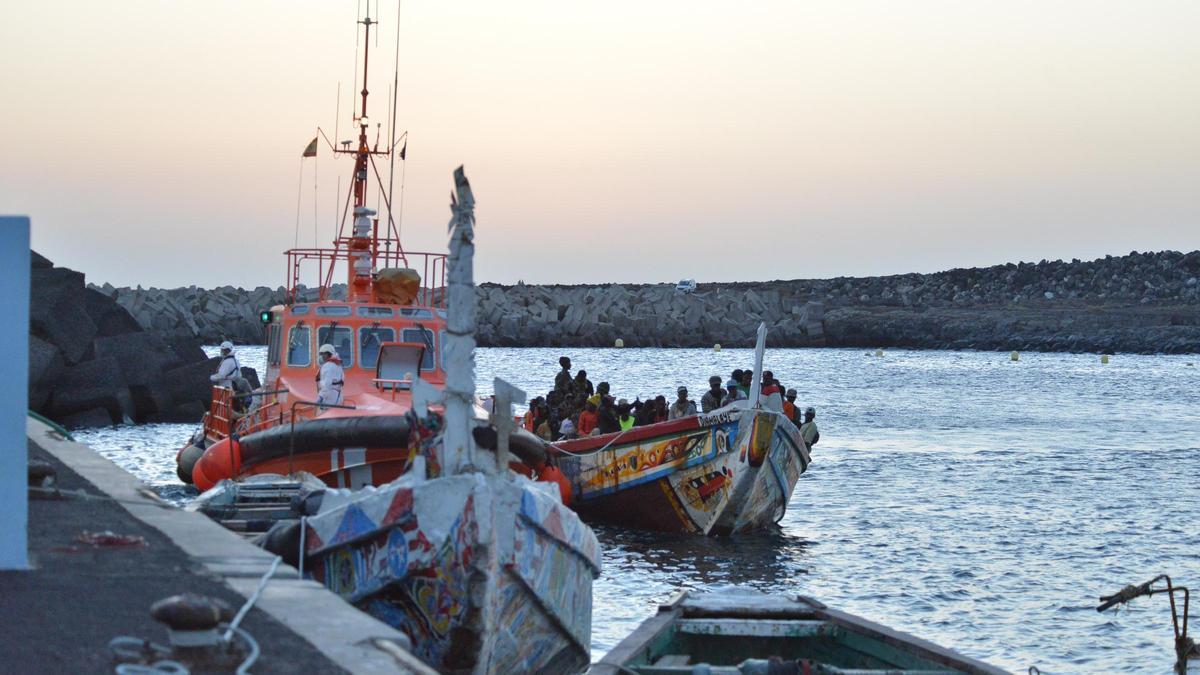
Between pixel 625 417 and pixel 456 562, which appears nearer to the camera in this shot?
pixel 456 562

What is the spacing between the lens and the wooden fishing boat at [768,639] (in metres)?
9.84

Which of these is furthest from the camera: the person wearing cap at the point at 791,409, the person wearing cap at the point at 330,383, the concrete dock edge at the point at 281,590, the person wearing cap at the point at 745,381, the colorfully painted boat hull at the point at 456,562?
the person wearing cap at the point at 745,381

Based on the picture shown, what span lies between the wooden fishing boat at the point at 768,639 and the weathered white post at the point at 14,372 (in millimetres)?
3997

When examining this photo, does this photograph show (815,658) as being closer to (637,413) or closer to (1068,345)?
(637,413)

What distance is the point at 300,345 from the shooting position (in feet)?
53.8

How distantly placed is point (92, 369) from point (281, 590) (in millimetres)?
33575

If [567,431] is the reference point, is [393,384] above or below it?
above

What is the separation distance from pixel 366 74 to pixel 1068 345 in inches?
4200

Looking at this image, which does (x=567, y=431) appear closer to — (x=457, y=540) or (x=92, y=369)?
(x=457, y=540)

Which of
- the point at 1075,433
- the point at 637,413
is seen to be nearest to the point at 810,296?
the point at 1075,433

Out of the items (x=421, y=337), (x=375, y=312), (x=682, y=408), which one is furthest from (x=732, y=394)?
(x=375, y=312)

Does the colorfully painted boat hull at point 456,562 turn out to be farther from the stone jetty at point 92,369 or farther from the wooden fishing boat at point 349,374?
the stone jetty at point 92,369

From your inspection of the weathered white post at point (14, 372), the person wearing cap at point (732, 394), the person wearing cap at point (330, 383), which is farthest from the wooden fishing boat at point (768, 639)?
the person wearing cap at point (732, 394)

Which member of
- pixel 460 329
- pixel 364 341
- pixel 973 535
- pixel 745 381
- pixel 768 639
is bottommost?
pixel 973 535
